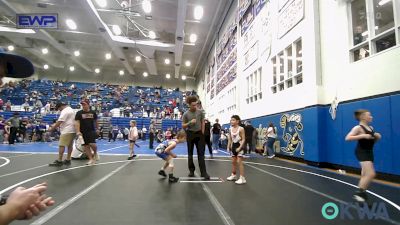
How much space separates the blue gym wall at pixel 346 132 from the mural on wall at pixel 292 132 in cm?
20

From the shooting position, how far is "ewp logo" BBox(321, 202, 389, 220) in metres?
3.62

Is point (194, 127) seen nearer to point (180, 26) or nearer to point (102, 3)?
point (180, 26)

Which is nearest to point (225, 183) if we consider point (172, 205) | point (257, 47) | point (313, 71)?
point (172, 205)

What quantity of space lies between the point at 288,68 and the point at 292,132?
2.99 meters

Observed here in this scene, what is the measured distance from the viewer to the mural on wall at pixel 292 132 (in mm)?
11023

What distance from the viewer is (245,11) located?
1780 cm

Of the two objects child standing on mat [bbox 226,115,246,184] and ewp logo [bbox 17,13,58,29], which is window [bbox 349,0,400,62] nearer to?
child standing on mat [bbox 226,115,246,184]

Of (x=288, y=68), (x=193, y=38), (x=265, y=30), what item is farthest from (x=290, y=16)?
(x=193, y=38)

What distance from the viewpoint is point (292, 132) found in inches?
459

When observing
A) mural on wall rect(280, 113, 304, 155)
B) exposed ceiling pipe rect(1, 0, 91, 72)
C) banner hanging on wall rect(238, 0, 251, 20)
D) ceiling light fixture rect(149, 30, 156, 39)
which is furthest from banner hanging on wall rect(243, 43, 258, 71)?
exposed ceiling pipe rect(1, 0, 91, 72)

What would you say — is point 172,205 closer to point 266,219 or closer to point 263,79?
point 266,219

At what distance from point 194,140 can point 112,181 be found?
2059 millimetres

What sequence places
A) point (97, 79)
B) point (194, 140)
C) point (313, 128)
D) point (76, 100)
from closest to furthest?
1. point (194, 140)
2. point (313, 128)
3. point (76, 100)
4. point (97, 79)

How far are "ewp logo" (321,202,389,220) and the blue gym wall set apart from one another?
3086 mm
